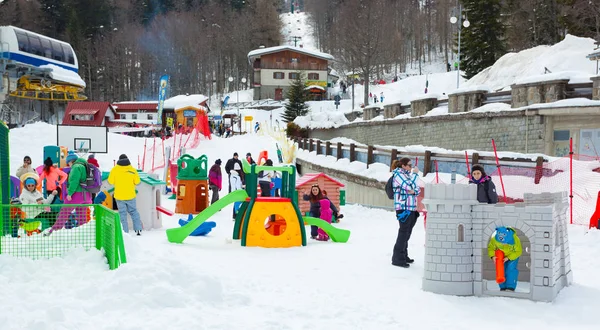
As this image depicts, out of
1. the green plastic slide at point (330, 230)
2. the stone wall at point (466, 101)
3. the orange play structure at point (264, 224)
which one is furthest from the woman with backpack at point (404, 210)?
the stone wall at point (466, 101)

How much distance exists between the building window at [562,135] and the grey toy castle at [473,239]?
11.7 meters

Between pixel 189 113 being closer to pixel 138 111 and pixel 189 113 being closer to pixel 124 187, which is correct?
pixel 138 111

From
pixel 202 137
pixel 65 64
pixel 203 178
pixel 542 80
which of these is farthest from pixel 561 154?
pixel 65 64

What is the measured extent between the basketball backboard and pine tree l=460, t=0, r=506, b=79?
29915mm

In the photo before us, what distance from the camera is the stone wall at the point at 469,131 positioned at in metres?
18.8

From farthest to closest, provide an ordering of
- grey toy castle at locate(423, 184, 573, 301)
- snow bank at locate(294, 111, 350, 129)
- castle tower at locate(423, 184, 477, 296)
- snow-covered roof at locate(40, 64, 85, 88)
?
snow-covered roof at locate(40, 64, 85, 88) → snow bank at locate(294, 111, 350, 129) → castle tower at locate(423, 184, 477, 296) → grey toy castle at locate(423, 184, 573, 301)

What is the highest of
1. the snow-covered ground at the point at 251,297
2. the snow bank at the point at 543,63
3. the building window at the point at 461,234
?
the snow bank at the point at 543,63

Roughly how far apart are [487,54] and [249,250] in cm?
4087

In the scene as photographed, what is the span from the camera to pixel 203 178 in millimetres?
16516

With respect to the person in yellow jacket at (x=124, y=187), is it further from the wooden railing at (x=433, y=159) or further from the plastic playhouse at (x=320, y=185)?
the wooden railing at (x=433, y=159)

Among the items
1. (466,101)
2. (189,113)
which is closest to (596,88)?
(466,101)

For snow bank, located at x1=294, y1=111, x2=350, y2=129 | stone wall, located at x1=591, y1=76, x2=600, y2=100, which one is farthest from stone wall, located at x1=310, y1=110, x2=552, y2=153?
snow bank, located at x1=294, y1=111, x2=350, y2=129

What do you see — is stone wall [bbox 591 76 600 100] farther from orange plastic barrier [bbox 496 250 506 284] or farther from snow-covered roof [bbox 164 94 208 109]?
snow-covered roof [bbox 164 94 208 109]

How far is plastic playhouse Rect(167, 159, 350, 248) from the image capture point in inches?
407
